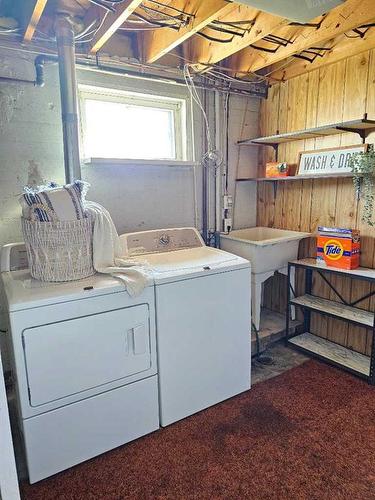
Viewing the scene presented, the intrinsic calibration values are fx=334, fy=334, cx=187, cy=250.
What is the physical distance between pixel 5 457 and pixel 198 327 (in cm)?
117

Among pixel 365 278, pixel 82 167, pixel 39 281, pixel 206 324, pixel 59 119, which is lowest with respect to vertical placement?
pixel 206 324

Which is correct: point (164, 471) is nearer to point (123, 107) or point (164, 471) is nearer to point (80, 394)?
point (80, 394)

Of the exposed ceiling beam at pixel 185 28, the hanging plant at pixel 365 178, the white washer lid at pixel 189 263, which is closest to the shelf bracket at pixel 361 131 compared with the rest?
the hanging plant at pixel 365 178

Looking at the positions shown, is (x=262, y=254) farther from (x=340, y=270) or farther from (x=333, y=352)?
(x=333, y=352)

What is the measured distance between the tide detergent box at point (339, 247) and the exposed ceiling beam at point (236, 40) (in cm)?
137

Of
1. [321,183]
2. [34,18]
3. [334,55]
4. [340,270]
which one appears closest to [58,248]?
[34,18]

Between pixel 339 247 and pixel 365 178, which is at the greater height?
pixel 365 178

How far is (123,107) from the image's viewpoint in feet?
8.19

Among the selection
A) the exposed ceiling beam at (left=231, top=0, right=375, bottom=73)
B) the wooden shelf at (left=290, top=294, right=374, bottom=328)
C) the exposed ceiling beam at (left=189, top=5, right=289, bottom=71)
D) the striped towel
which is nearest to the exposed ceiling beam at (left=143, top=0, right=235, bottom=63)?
the exposed ceiling beam at (left=189, top=5, right=289, bottom=71)

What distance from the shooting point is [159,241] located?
7.82 ft

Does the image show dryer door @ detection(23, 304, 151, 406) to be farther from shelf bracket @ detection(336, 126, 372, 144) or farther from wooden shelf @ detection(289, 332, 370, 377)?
shelf bracket @ detection(336, 126, 372, 144)

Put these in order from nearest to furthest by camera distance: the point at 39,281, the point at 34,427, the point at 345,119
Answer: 1. the point at 34,427
2. the point at 39,281
3. the point at 345,119

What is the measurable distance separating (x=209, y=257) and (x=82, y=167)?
106 cm

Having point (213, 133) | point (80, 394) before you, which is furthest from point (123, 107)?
point (80, 394)
